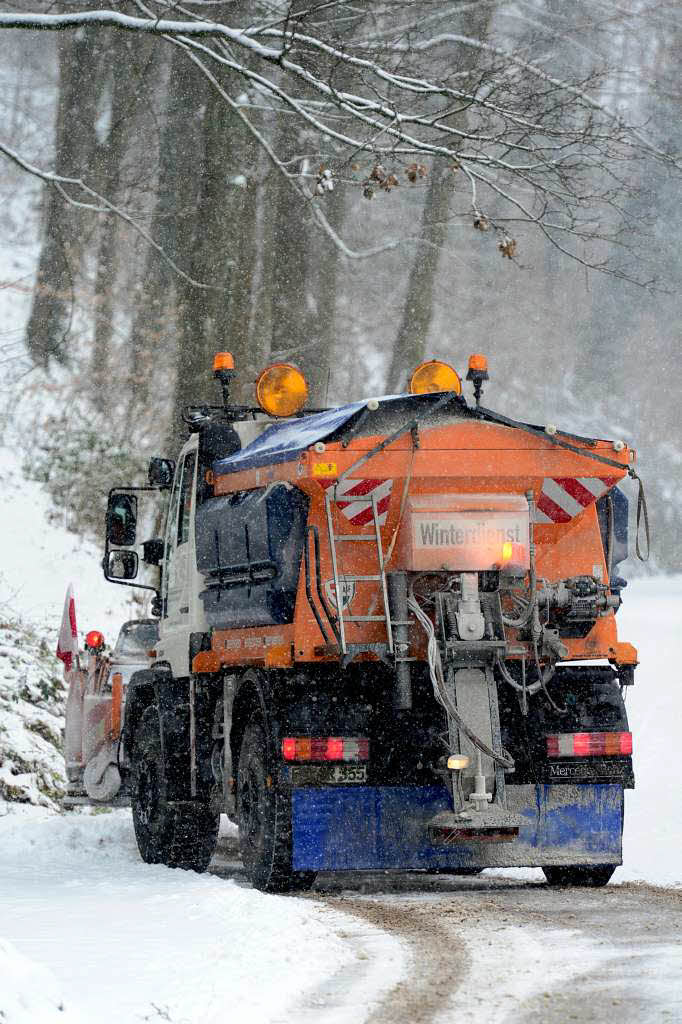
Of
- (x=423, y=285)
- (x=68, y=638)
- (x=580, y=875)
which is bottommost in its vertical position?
(x=580, y=875)

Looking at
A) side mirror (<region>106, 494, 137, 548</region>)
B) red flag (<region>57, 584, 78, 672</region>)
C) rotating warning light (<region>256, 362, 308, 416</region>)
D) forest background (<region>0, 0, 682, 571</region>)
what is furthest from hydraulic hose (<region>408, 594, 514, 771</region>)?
red flag (<region>57, 584, 78, 672</region>)

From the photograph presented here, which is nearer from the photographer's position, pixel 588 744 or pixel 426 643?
pixel 426 643

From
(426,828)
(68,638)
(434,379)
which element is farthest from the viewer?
(68,638)

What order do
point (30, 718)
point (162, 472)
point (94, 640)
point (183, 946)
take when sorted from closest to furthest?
point (183, 946)
point (162, 472)
point (94, 640)
point (30, 718)

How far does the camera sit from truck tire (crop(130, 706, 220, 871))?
11.2 meters

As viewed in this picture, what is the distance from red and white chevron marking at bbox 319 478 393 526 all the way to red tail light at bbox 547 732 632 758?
1625mm

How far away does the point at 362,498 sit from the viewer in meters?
9.51

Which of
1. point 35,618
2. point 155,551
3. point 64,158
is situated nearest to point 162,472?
point 155,551

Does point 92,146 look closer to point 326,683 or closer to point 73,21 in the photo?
point 73,21

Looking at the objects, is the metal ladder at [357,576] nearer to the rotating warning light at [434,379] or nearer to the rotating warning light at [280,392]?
the rotating warning light at [434,379]

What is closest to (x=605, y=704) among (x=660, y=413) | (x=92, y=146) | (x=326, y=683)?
(x=326, y=683)

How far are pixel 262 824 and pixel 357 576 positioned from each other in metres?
1.53

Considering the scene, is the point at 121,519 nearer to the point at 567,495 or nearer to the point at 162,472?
the point at 162,472

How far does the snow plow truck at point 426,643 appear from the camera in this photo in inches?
371
